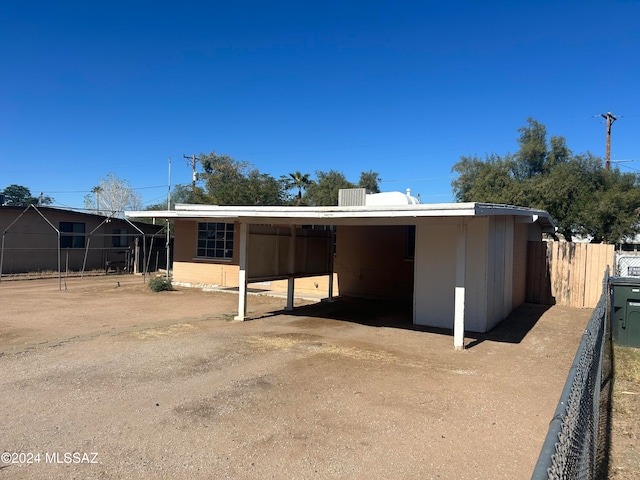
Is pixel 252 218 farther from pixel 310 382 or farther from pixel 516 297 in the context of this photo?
pixel 516 297

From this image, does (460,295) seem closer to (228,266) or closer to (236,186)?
(228,266)

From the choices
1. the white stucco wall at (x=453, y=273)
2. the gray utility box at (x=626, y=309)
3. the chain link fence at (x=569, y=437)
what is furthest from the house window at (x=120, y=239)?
the chain link fence at (x=569, y=437)

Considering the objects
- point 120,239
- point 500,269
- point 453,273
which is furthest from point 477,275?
point 120,239

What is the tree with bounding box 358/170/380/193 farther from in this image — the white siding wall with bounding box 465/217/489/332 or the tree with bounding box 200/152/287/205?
the white siding wall with bounding box 465/217/489/332

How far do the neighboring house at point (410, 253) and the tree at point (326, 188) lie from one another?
→ 78.5 feet

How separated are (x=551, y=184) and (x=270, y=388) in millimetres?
18055

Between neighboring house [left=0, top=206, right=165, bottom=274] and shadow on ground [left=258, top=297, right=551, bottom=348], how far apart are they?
33.5 ft

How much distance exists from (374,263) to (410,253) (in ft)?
3.95

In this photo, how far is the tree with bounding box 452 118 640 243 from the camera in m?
17.4

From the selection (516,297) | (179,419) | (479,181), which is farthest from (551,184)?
(179,419)

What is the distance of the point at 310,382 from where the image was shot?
563cm

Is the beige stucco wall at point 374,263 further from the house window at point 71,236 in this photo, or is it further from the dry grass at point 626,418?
the house window at point 71,236

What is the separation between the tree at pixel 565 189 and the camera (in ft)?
57.2

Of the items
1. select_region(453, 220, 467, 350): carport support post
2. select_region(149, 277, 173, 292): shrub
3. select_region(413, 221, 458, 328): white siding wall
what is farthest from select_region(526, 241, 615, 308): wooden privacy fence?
select_region(149, 277, 173, 292): shrub
